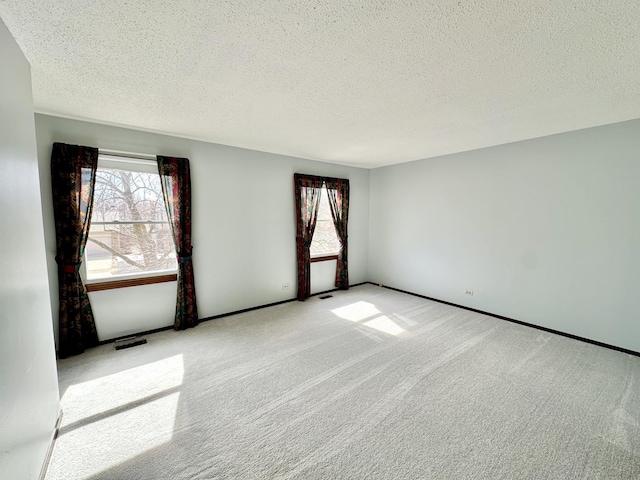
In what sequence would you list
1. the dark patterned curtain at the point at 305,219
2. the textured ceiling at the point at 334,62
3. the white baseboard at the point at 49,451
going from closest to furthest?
the textured ceiling at the point at 334,62
the white baseboard at the point at 49,451
the dark patterned curtain at the point at 305,219

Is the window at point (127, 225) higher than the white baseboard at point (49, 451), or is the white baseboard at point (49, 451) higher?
the window at point (127, 225)

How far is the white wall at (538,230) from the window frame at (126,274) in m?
4.03

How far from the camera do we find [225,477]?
1.54 metres

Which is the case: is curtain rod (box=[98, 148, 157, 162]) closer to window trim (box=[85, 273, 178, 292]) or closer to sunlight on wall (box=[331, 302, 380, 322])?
window trim (box=[85, 273, 178, 292])

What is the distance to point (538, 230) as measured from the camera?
3.46 meters

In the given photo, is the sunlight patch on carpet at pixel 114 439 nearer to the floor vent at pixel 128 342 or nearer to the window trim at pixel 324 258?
the floor vent at pixel 128 342

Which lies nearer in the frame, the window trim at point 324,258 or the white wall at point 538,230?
the white wall at point 538,230

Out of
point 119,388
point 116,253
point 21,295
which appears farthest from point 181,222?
point 21,295

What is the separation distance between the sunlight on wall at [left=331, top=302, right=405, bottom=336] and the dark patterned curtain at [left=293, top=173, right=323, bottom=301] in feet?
2.72

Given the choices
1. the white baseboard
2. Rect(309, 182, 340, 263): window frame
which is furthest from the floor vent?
Rect(309, 182, 340, 263): window frame

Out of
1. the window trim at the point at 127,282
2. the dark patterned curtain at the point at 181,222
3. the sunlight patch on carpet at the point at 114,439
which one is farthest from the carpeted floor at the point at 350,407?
the window trim at the point at 127,282

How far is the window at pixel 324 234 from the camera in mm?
5031

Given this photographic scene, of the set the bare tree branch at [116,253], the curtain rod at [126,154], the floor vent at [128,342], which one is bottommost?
the floor vent at [128,342]

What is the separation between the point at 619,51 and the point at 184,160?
3968 mm
